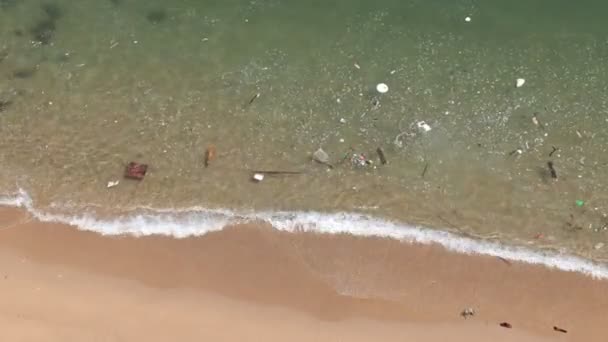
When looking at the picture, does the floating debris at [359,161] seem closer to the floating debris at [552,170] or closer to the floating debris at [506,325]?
the floating debris at [552,170]

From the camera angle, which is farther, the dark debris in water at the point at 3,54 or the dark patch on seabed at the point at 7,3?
the dark patch on seabed at the point at 7,3

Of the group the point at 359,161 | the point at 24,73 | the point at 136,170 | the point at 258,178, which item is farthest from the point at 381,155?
the point at 24,73

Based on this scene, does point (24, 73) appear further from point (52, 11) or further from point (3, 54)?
point (52, 11)

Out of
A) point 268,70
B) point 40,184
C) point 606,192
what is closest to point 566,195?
point 606,192

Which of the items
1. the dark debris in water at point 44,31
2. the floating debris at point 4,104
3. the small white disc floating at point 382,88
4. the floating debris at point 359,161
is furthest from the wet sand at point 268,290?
the dark debris in water at point 44,31

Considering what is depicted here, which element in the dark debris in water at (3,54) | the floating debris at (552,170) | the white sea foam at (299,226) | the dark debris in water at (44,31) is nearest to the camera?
the white sea foam at (299,226)

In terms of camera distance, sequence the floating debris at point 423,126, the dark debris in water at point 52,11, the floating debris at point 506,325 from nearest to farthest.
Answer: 1. the floating debris at point 506,325
2. the floating debris at point 423,126
3. the dark debris in water at point 52,11
